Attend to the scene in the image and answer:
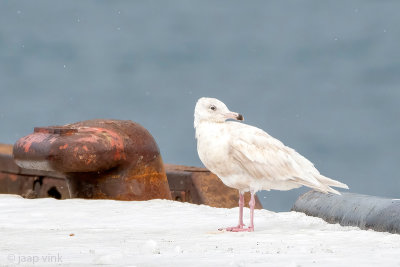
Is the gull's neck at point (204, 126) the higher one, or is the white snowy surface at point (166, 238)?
the gull's neck at point (204, 126)

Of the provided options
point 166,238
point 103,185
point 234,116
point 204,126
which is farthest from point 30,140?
point 166,238

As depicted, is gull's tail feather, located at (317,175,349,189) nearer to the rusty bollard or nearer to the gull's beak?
the gull's beak

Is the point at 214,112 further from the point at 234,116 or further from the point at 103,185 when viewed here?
the point at 103,185

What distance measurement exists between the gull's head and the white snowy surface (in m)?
1.13

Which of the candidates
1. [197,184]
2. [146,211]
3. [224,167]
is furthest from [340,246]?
[197,184]

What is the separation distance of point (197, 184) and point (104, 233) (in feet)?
14.7

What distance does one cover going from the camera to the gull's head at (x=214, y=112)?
6543mm

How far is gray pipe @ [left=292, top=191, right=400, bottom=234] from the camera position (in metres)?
6.68

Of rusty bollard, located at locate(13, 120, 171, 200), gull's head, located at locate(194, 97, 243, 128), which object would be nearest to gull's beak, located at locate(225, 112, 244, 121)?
gull's head, located at locate(194, 97, 243, 128)

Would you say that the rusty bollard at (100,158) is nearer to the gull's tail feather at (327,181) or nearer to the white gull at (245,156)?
the white gull at (245,156)

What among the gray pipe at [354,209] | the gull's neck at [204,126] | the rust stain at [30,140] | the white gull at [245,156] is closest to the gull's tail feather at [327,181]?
the white gull at [245,156]

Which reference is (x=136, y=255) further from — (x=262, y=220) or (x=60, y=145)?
(x=60, y=145)

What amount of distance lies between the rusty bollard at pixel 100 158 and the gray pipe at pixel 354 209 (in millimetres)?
2279

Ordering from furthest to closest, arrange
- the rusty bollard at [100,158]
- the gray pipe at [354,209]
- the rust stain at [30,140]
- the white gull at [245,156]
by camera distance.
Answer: the rust stain at [30,140] < the rusty bollard at [100,158] < the gray pipe at [354,209] < the white gull at [245,156]
